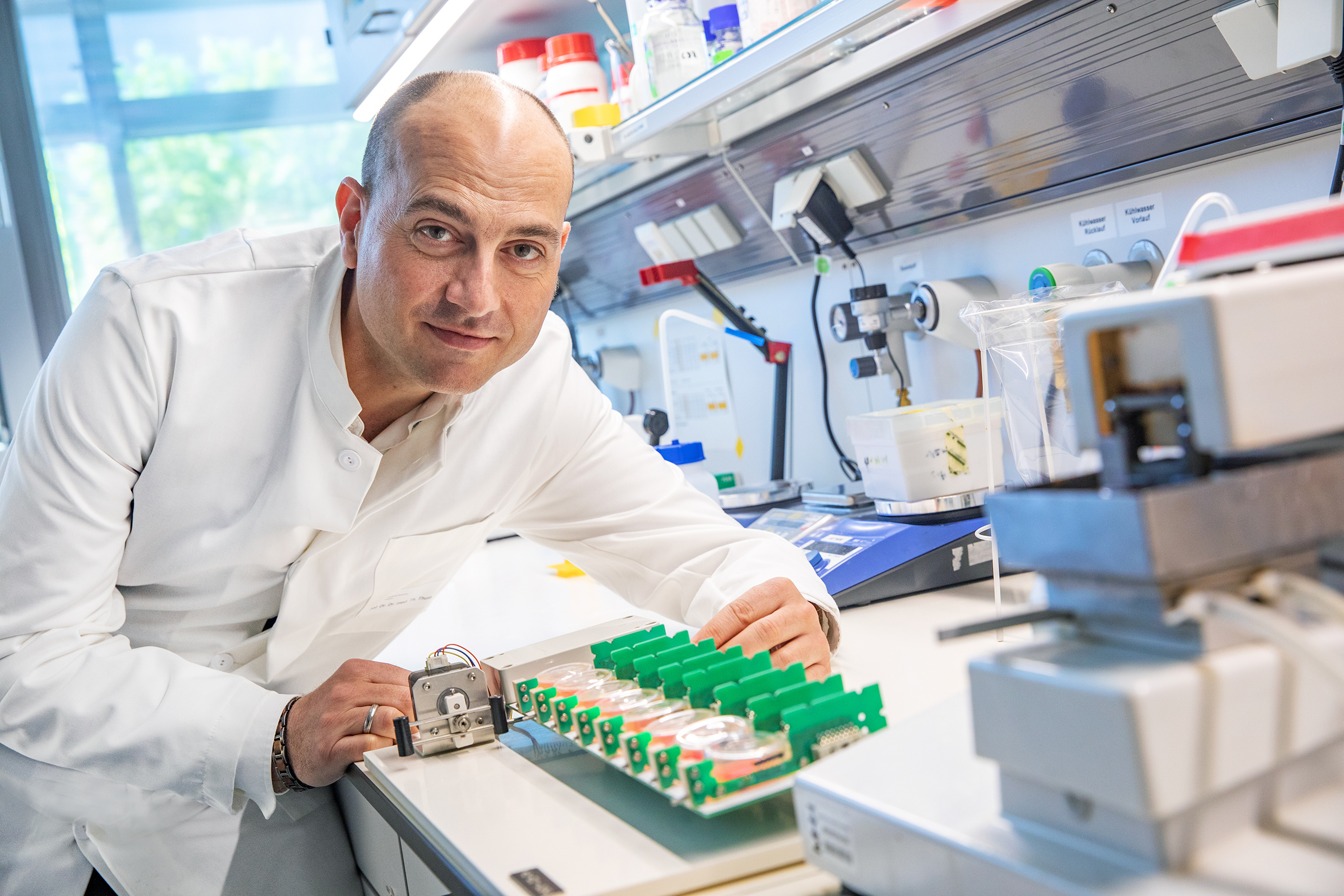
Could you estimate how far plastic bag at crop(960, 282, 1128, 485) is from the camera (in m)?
1.12

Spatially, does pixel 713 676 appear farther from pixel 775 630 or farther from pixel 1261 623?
pixel 1261 623

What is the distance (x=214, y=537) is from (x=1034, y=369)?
993 millimetres

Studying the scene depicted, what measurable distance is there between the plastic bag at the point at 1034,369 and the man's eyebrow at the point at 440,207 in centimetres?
59

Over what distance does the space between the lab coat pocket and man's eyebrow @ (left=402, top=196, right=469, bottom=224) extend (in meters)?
0.46

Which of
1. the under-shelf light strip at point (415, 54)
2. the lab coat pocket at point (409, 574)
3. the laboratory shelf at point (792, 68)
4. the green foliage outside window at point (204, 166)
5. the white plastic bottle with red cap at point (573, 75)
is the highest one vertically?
the green foliage outside window at point (204, 166)

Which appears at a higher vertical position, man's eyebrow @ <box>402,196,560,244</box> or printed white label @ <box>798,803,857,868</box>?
man's eyebrow @ <box>402,196,560,244</box>

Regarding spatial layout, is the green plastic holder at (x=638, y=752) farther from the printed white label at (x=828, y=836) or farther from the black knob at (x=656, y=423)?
the black knob at (x=656, y=423)

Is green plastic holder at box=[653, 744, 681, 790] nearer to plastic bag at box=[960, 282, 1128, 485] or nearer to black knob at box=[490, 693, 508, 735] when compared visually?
black knob at box=[490, 693, 508, 735]

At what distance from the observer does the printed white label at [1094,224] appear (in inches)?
58.2

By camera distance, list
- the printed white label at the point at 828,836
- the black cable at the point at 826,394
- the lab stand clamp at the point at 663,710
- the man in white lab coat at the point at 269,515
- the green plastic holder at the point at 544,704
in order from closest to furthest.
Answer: the printed white label at the point at 828,836 → the lab stand clamp at the point at 663,710 → the green plastic holder at the point at 544,704 → the man in white lab coat at the point at 269,515 → the black cable at the point at 826,394

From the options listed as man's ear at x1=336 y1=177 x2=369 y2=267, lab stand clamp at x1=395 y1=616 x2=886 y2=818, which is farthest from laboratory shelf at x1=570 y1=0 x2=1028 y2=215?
lab stand clamp at x1=395 y1=616 x2=886 y2=818

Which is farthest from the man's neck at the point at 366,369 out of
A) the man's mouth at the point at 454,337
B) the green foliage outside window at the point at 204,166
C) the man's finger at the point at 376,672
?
the green foliage outside window at the point at 204,166

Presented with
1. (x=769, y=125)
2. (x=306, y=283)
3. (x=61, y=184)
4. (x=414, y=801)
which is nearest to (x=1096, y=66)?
(x=769, y=125)

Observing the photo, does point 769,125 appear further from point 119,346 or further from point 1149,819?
point 1149,819
